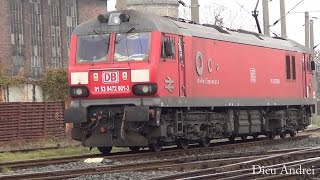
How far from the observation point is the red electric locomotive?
1706 cm

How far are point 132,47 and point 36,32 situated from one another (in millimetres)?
26315

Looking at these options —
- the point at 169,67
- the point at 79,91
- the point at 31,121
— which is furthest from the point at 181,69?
the point at 31,121

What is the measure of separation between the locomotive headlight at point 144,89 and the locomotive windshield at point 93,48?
3.98 feet

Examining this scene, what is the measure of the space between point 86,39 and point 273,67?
8.68 meters

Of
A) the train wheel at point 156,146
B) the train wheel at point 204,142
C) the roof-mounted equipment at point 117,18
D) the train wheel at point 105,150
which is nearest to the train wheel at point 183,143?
the train wheel at point 204,142

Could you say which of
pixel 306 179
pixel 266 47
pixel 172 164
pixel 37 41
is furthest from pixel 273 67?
pixel 37 41

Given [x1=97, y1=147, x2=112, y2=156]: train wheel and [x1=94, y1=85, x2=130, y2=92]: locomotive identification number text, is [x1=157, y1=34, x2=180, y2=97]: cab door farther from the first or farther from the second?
[x1=97, y1=147, x2=112, y2=156]: train wheel

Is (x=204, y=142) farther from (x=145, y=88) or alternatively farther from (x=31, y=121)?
(x=31, y=121)

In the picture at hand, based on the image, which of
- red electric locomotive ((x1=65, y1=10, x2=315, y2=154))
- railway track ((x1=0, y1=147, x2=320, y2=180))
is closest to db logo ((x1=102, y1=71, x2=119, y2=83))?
red electric locomotive ((x1=65, y1=10, x2=315, y2=154))

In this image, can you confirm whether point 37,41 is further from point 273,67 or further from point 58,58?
point 273,67

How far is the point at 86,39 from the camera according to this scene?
59.1 ft

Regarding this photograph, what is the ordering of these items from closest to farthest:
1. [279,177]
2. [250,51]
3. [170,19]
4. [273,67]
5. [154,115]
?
[279,177]
[154,115]
[170,19]
[250,51]
[273,67]

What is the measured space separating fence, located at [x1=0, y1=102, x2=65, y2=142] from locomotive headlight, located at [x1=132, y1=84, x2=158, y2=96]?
9601 millimetres

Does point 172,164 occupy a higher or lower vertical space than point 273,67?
lower
